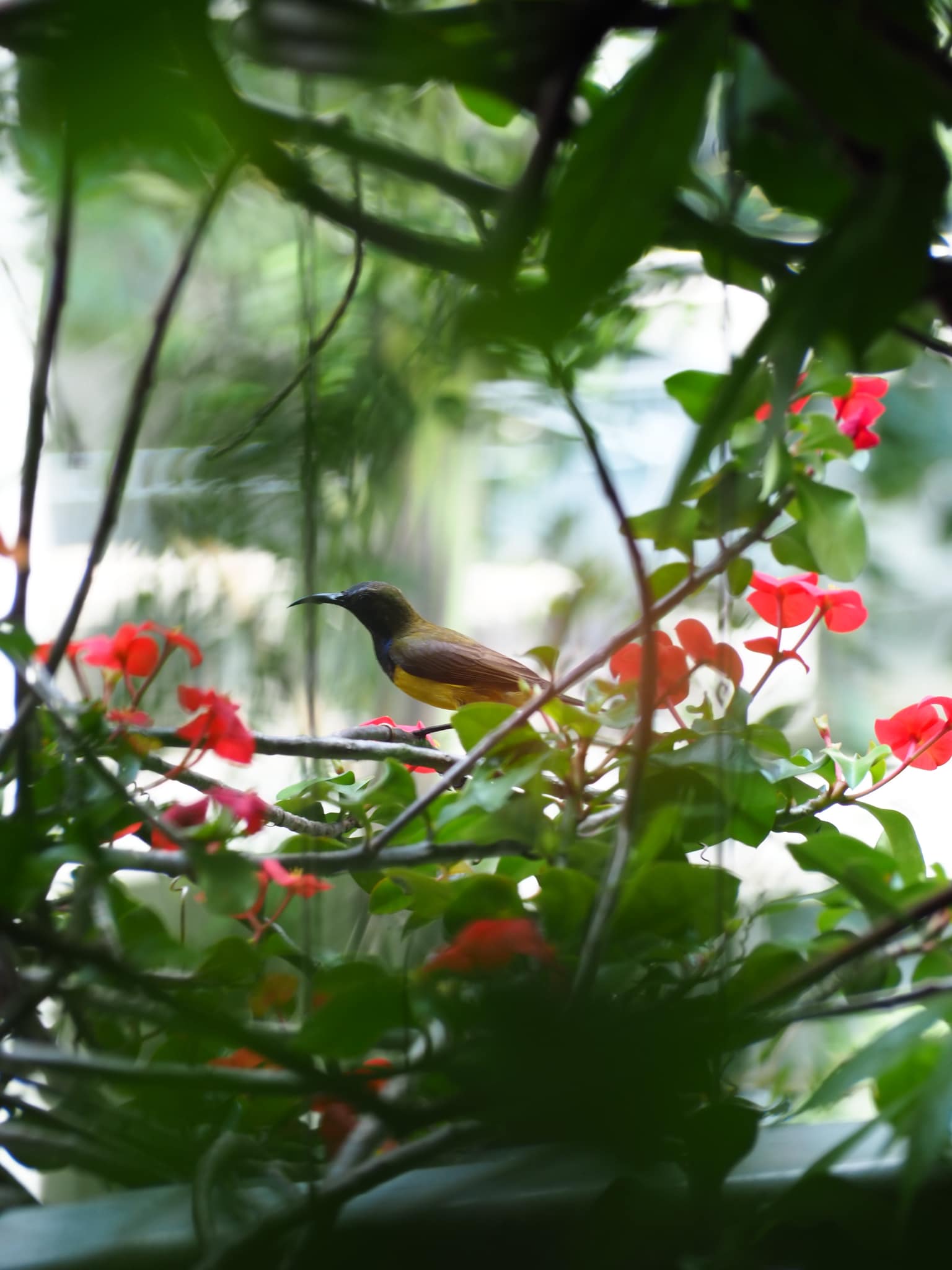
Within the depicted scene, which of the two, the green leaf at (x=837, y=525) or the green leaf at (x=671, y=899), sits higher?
the green leaf at (x=837, y=525)

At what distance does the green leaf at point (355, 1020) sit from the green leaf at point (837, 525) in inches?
8.6

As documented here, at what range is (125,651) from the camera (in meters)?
0.32

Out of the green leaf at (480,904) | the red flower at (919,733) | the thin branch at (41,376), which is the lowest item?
the green leaf at (480,904)

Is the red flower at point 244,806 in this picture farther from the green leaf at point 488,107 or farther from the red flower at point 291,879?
the green leaf at point 488,107

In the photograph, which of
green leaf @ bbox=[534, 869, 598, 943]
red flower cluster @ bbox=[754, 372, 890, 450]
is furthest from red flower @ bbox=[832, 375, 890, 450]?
green leaf @ bbox=[534, 869, 598, 943]

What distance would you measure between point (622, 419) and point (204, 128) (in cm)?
14

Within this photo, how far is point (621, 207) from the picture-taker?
0.82 ft

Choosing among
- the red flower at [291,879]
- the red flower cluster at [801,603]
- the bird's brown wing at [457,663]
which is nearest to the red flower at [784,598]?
the red flower cluster at [801,603]

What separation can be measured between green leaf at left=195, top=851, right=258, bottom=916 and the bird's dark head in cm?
9

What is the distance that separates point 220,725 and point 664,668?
0.15 metres

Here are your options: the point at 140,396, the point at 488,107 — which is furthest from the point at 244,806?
the point at 488,107

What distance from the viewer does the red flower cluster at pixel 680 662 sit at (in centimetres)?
32

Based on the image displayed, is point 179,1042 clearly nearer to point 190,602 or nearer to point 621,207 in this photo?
point 190,602

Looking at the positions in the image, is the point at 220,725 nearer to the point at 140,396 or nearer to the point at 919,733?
the point at 140,396
